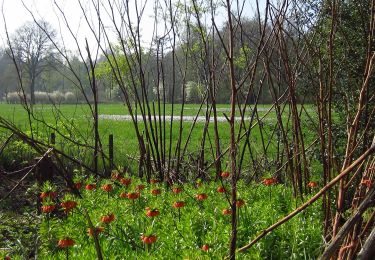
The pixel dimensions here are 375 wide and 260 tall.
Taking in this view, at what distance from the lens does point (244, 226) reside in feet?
8.59

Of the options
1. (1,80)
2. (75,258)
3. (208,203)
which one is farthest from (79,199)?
(1,80)

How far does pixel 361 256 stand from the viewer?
832 mm

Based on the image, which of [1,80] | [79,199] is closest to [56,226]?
[79,199]

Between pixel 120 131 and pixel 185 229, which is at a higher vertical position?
pixel 185 229

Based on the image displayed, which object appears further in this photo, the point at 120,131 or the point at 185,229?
the point at 120,131

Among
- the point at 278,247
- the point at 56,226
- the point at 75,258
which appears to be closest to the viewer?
the point at 75,258

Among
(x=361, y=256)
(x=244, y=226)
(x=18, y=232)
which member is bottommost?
(x=18, y=232)

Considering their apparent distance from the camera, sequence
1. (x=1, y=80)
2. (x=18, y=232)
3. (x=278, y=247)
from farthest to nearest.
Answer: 1. (x=1, y=80)
2. (x=18, y=232)
3. (x=278, y=247)

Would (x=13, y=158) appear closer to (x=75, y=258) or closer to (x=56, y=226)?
(x=56, y=226)

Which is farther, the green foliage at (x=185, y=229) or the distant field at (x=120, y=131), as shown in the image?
the distant field at (x=120, y=131)

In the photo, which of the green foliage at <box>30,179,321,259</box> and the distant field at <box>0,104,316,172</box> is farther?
the distant field at <box>0,104,316,172</box>

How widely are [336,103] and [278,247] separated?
3937 mm

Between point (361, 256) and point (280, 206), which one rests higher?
point (361, 256)

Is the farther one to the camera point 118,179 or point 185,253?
point 118,179
